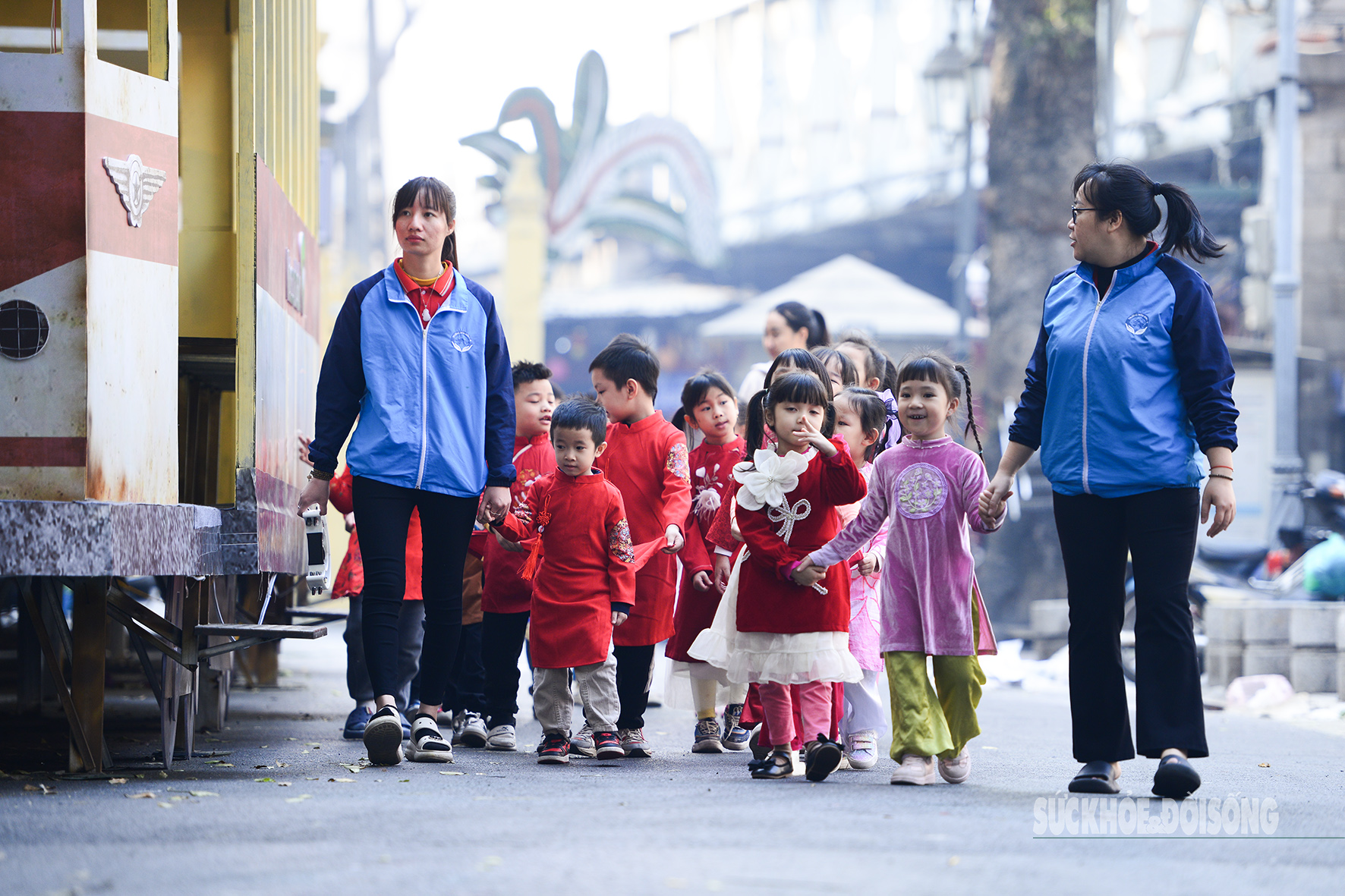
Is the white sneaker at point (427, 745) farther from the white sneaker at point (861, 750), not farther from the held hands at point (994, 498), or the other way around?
the held hands at point (994, 498)

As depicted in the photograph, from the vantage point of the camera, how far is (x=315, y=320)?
23.5 feet

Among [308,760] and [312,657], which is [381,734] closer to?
[308,760]

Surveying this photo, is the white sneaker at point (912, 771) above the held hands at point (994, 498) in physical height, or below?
below

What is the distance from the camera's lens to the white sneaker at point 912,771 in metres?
4.70

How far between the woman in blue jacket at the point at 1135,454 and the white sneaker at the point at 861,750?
3.48 ft

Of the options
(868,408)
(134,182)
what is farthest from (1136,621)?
(134,182)

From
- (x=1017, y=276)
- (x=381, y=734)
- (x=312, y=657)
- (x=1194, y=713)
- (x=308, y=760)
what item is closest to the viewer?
(x=1194, y=713)

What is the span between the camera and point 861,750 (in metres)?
5.48

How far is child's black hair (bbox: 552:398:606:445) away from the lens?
18.0ft

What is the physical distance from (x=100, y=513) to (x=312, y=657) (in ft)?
27.5

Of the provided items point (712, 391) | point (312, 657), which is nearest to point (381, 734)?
point (712, 391)

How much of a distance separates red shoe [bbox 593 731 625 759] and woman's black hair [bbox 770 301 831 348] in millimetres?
2320

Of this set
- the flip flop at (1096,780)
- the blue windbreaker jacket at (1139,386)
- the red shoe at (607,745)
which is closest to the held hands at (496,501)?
the red shoe at (607,745)

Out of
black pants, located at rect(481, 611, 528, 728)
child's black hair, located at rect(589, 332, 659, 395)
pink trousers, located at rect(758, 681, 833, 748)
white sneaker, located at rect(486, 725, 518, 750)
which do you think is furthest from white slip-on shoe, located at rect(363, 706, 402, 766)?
child's black hair, located at rect(589, 332, 659, 395)
